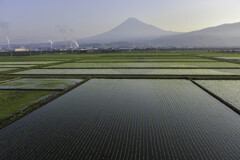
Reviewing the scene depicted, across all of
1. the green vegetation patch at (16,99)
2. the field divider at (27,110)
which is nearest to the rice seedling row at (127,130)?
the field divider at (27,110)

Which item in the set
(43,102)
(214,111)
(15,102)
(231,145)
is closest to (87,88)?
→ (43,102)

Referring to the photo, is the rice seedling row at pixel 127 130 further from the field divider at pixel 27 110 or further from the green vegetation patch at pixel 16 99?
the green vegetation patch at pixel 16 99

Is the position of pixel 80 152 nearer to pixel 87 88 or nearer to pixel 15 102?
pixel 15 102

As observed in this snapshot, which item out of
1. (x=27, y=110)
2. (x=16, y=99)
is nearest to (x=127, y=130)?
(x=27, y=110)

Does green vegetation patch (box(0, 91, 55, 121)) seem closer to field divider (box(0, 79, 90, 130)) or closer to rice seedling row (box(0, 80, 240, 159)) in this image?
field divider (box(0, 79, 90, 130))

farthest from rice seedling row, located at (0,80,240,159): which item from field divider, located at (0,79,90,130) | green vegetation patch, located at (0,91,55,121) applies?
green vegetation patch, located at (0,91,55,121)
